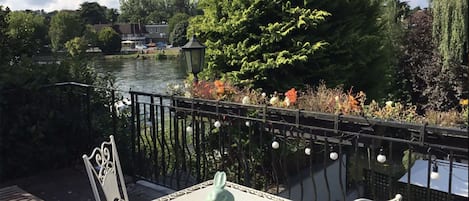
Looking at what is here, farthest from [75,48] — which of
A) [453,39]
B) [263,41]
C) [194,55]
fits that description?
[453,39]

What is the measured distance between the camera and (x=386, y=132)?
2.17 metres

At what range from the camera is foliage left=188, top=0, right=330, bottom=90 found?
4.89 metres

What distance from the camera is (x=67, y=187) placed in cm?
363

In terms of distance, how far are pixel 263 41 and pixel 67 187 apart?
109 inches

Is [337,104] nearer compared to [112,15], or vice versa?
[337,104]

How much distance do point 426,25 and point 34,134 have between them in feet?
33.5

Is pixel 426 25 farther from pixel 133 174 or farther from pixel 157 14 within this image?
pixel 157 14

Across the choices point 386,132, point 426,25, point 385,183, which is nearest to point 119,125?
point 386,132

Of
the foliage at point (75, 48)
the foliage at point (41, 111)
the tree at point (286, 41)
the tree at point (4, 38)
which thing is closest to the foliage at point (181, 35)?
the tree at point (286, 41)

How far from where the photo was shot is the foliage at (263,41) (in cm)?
489

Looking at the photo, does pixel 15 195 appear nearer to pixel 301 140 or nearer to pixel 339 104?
pixel 301 140

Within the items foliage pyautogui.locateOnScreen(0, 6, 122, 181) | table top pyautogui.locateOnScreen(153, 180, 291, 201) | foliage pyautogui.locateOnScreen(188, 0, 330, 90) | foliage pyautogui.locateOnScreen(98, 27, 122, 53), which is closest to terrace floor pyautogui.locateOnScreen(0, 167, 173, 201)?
foliage pyautogui.locateOnScreen(0, 6, 122, 181)

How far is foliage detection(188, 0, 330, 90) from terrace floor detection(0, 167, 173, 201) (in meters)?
1.90

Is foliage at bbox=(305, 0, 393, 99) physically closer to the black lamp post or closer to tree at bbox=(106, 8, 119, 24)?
the black lamp post
